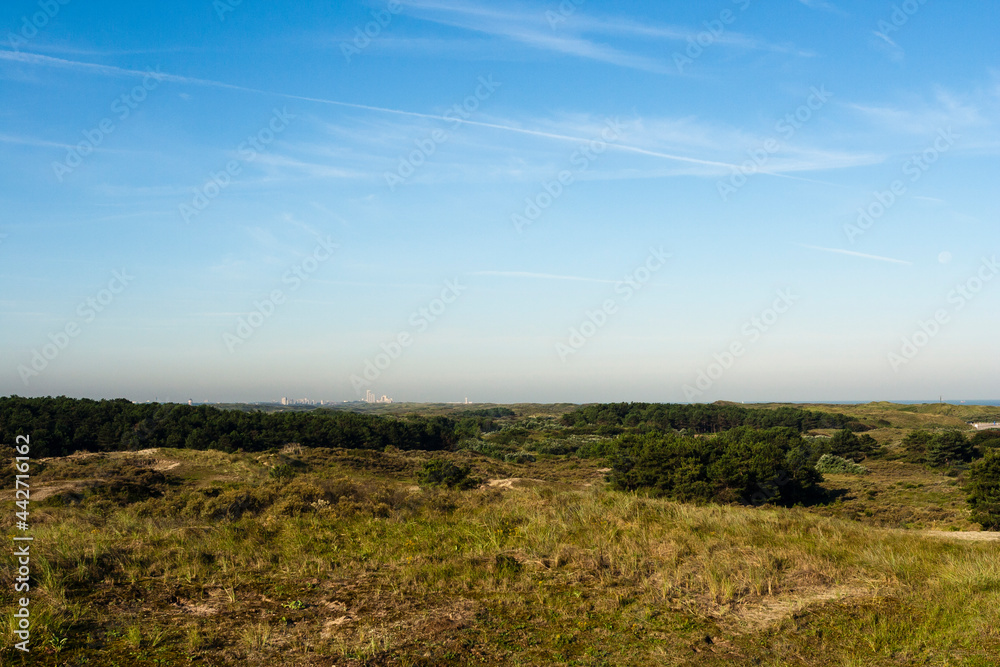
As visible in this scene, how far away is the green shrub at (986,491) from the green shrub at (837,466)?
21.8 meters

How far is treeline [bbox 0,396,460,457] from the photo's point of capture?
45000 mm

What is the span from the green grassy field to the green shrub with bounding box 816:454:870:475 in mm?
48850

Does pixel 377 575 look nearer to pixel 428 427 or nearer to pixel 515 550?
pixel 515 550

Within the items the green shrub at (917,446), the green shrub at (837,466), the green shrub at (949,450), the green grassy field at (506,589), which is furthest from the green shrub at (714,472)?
the green grassy field at (506,589)

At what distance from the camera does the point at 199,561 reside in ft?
26.0

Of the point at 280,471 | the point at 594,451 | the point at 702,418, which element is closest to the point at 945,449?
the point at 594,451

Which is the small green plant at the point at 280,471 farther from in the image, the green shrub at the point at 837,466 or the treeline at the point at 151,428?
the green shrub at the point at 837,466

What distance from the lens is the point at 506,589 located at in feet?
23.2

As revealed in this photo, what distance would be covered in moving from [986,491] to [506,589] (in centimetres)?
3309

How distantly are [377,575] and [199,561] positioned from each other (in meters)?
2.46

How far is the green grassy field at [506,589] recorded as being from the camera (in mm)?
5324

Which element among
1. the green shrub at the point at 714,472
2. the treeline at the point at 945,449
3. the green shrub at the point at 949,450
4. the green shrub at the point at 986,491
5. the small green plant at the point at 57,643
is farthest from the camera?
the treeline at the point at 945,449

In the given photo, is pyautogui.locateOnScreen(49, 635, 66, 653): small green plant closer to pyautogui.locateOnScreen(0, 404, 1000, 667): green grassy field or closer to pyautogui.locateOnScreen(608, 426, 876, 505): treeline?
pyautogui.locateOnScreen(0, 404, 1000, 667): green grassy field

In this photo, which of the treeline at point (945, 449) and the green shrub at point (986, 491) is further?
the treeline at point (945, 449)
